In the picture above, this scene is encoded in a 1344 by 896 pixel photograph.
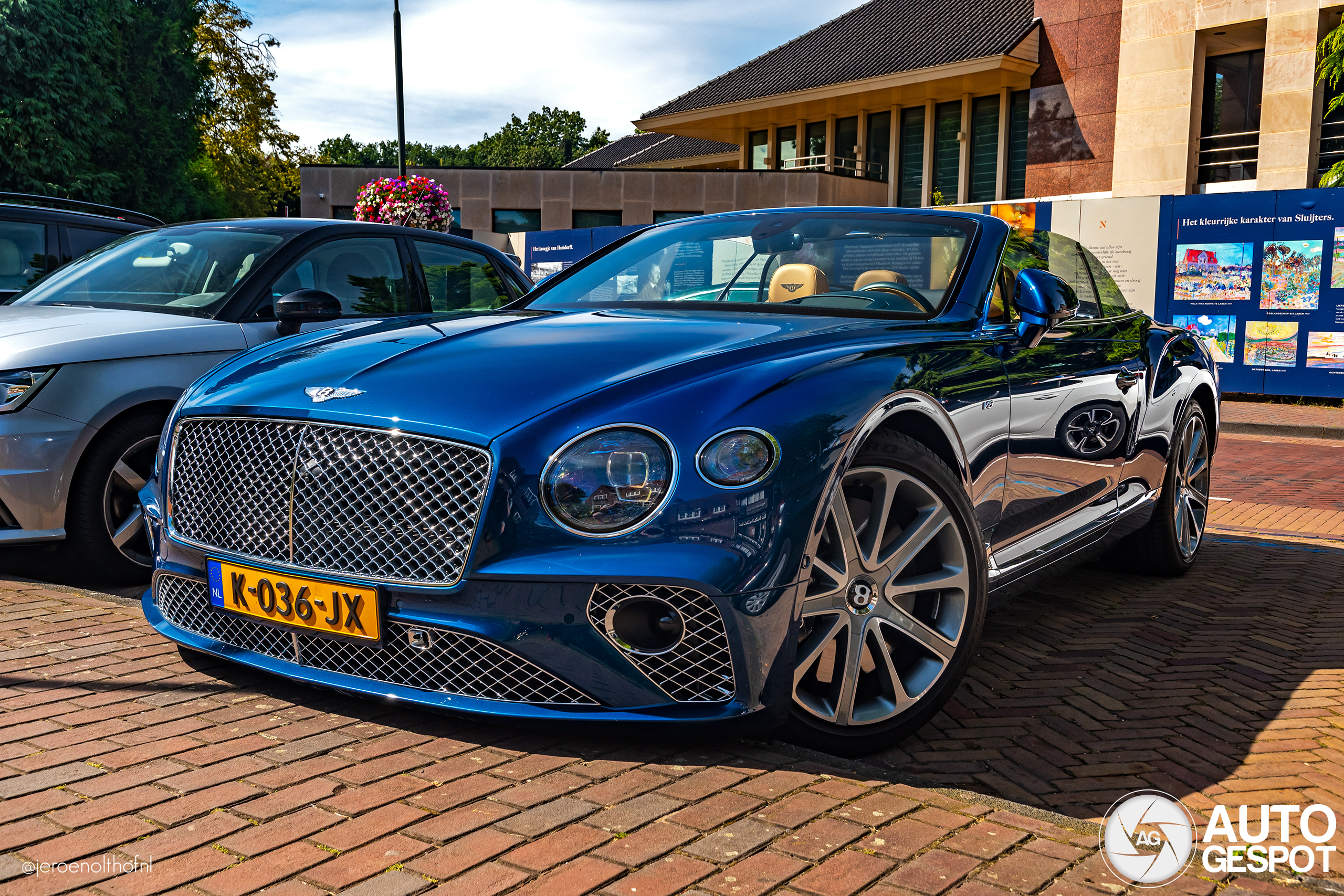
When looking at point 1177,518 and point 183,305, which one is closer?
point 183,305

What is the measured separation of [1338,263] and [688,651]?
14.8 m

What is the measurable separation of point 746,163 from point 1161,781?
119 ft

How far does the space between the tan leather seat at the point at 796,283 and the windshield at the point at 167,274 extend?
103 inches

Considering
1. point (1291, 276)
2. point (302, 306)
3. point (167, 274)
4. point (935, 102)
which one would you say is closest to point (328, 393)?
point (302, 306)

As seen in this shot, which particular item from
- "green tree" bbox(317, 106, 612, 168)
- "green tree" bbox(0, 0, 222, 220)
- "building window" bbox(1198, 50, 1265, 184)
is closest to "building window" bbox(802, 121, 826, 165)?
"building window" bbox(1198, 50, 1265, 184)

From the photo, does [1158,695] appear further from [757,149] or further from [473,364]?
[757,149]

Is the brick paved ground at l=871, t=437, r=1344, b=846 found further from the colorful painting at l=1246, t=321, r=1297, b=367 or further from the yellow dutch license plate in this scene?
the colorful painting at l=1246, t=321, r=1297, b=367

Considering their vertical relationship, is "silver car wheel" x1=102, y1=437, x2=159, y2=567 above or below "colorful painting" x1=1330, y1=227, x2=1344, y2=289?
below

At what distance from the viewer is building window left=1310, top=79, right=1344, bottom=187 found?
22562 mm

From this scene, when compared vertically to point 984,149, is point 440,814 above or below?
below

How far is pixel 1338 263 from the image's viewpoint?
14.4 metres

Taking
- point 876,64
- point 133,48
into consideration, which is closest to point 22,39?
point 133,48

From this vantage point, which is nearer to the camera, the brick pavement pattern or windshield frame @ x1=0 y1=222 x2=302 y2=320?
the brick pavement pattern

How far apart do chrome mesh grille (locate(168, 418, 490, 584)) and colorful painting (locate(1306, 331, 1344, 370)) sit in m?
15.1
